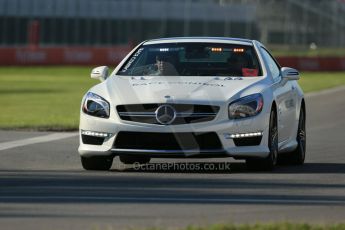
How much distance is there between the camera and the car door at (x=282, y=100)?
13562 mm

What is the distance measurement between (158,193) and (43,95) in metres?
24.2

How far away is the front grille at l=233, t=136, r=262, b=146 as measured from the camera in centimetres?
1253

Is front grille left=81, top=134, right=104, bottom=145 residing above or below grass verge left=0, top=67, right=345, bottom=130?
above

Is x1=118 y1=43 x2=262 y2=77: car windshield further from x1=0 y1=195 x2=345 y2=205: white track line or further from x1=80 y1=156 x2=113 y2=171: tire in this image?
x1=0 y1=195 x2=345 y2=205: white track line

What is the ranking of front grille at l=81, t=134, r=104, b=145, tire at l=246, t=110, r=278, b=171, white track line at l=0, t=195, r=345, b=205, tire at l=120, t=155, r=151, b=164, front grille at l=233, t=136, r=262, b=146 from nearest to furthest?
white track line at l=0, t=195, r=345, b=205 < front grille at l=233, t=136, r=262, b=146 < front grille at l=81, t=134, r=104, b=145 < tire at l=246, t=110, r=278, b=171 < tire at l=120, t=155, r=151, b=164

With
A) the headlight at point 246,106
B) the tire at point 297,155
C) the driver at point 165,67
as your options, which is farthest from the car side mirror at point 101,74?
the tire at point 297,155

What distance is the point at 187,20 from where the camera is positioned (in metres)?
73.8

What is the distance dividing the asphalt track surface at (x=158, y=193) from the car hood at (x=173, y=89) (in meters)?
0.77

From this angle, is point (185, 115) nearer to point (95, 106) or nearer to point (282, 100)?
point (95, 106)

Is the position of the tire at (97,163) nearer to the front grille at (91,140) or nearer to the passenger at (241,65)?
the front grille at (91,140)

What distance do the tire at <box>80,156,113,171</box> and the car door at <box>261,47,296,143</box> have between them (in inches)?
76.0

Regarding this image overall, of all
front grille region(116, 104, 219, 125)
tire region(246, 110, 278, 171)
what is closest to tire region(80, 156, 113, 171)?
front grille region(116, 104, 219, 125)

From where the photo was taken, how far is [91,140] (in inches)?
502

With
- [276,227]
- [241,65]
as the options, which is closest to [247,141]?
[241,65]
